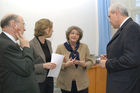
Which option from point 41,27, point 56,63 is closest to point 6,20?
point 41,27

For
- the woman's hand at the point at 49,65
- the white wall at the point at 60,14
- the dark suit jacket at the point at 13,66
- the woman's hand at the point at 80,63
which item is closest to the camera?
the dark suit jacket at the point at 13,66

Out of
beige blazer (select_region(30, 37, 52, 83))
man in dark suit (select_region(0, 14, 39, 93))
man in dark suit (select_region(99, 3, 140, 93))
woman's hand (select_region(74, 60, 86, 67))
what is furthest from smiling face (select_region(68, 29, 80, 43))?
man in dark suit (select_region(0, 14, 39, 93))

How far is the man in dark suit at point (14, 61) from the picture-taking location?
1.50 m

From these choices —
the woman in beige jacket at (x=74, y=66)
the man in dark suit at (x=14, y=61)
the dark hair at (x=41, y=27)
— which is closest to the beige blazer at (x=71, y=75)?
the woman in beige jacket at (x=74, y=66)

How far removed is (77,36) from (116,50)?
0.87m

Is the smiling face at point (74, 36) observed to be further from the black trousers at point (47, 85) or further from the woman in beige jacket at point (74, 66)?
the black trousers at point (47, 85)

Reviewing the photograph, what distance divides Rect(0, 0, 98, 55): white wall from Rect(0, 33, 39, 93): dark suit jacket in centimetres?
173

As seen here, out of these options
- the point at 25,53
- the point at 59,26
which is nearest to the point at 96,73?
the point at 59,26

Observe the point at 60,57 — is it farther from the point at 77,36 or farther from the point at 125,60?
the point at 125,60

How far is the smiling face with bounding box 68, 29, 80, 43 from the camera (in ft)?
8.16

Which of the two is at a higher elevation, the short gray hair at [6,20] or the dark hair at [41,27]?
the short gray hair at [6,20]

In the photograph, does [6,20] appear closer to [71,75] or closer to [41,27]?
[41,27]

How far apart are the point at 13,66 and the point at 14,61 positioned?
0.15ft

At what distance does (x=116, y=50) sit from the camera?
1748 millimetres
